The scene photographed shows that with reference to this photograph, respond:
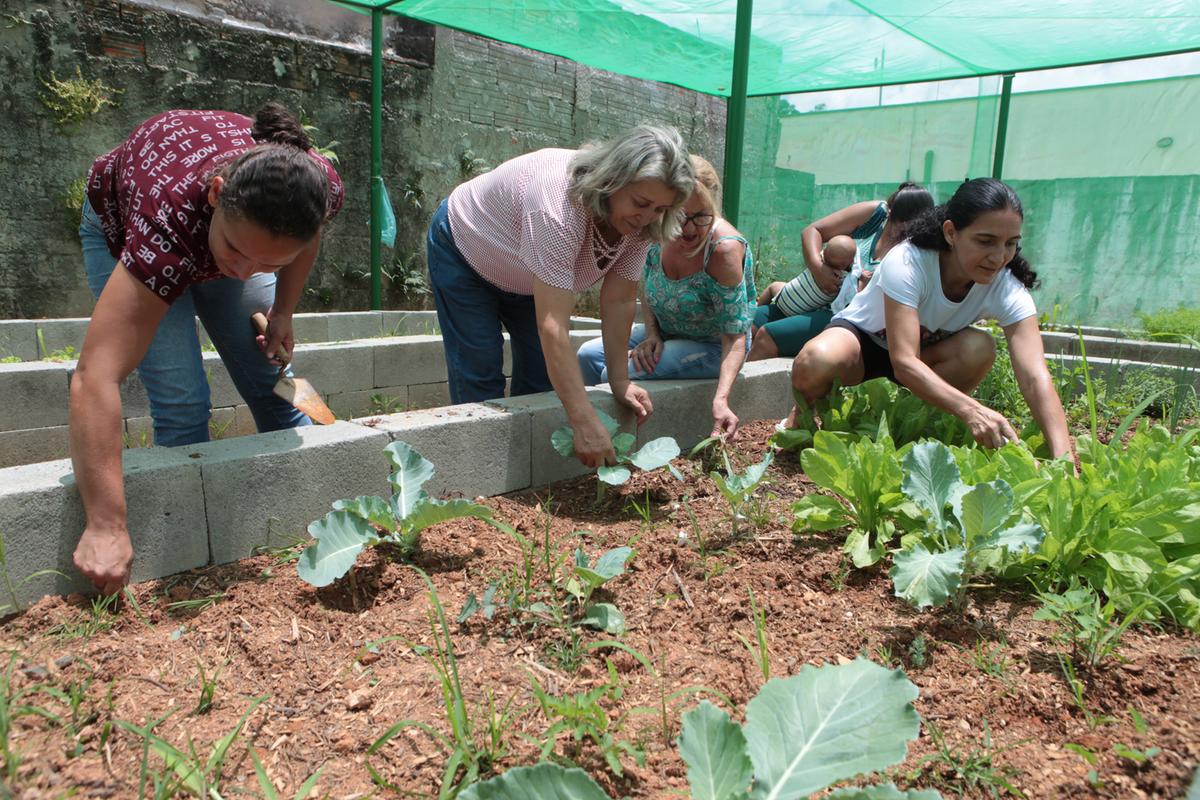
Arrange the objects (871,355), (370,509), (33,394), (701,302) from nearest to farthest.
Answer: (370,509)
(701,302)
(871,355)
(33,394)

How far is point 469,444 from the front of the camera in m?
2.18

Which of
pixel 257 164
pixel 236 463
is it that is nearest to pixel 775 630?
pixel 236 463

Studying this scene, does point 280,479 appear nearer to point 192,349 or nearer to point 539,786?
point 192,349

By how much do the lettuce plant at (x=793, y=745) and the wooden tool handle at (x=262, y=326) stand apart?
69.2 inches

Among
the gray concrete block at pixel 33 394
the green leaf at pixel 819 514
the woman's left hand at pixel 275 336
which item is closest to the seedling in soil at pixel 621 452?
the green leaf at pixel 819 514

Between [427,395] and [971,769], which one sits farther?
[427,395]

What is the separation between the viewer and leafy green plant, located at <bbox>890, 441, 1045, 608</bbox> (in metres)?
1.43

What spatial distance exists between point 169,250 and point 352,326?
3.89 metres

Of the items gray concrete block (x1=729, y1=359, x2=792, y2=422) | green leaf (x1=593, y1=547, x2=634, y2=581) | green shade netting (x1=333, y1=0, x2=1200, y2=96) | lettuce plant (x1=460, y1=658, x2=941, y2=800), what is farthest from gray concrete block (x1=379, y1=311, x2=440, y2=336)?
lettuce plant (x1=460, y1=658, x2=941, y2=800)

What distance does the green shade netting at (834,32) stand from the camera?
4.57 m

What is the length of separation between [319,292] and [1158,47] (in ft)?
21.4

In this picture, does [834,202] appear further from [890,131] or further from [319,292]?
[319,292]

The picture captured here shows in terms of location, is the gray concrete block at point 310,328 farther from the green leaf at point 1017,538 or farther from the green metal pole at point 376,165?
the green leaf at point 1017,538

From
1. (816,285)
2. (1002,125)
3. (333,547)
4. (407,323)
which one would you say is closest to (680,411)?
(333,547)
